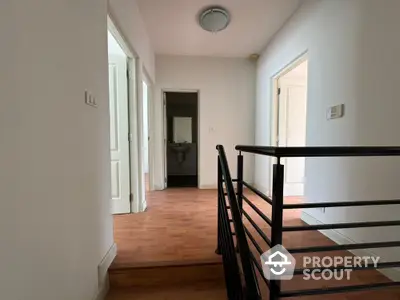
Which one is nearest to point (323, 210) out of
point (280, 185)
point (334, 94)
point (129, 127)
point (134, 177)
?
point (334, 94)

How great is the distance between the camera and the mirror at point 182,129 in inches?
277

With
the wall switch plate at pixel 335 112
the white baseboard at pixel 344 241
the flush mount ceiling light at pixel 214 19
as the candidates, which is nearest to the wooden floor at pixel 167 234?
the white baseboard at pixel 344 241

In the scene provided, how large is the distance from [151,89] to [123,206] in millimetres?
2293

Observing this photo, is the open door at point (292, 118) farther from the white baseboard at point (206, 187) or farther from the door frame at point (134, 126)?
the door frame at point (134, 126)

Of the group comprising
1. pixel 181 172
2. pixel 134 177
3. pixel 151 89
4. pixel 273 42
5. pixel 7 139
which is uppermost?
pixel 273 42

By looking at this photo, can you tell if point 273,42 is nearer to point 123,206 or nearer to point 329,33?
point 329,33

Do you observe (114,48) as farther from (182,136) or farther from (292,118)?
(182,136)

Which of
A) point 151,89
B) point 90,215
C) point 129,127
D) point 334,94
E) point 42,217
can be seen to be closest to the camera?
point 42,217

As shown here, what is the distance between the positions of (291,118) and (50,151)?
378cm

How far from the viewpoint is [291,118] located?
4074 millimetres

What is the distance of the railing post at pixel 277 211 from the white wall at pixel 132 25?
1924 millimetres

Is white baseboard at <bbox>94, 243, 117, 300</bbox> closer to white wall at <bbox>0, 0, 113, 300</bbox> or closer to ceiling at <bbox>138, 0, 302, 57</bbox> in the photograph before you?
white wall at <bbox>0, 0, 113, 300</bbox>

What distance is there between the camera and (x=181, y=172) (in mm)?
7047

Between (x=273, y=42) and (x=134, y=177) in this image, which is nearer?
(x=134, y=177)
